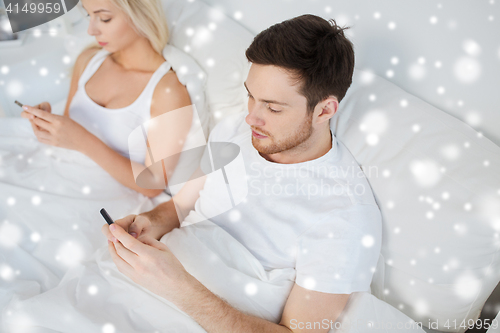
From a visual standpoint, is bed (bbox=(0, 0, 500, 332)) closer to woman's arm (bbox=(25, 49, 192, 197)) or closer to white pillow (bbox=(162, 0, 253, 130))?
woman's arm (bbox=(25, 49, 192, 197))

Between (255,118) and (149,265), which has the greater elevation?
(255,118)

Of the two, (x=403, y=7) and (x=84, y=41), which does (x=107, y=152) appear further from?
(x=403, y=7)

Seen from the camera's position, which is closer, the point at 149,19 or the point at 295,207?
the point at 295,207

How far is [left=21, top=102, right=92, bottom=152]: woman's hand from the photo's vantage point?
116 cm

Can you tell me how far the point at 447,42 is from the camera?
0.87 meters

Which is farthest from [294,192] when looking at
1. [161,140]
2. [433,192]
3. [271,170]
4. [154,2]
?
[154,2]

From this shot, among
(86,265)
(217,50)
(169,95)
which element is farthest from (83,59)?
(86,265)

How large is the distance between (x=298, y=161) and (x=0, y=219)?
0.95 meters

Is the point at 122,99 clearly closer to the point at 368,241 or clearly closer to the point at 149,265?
the point at 149,265

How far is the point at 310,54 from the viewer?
851 mm

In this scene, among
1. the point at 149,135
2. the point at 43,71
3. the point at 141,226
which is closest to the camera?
the point at 141,226

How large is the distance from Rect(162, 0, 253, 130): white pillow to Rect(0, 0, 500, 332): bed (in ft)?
1.45

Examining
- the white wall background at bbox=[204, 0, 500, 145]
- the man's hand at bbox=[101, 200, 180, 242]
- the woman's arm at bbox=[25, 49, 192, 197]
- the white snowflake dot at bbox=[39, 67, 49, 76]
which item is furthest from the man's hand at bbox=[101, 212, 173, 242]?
the white snowflake dot at bbox=[39, 67, 49, 76]

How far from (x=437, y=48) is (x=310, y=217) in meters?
0.57
